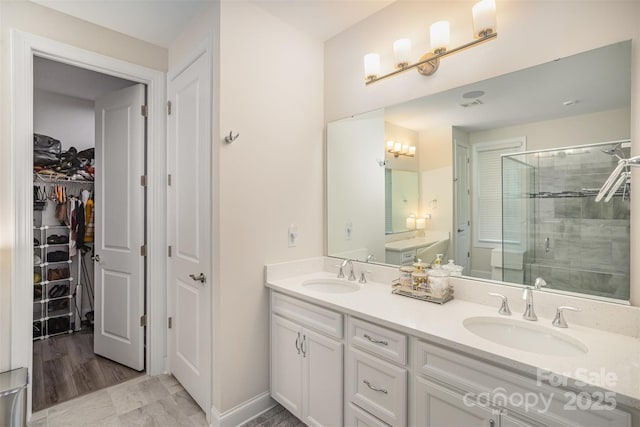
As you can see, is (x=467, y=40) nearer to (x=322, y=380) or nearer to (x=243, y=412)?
(x=322, y=380)

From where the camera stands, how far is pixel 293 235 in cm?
221

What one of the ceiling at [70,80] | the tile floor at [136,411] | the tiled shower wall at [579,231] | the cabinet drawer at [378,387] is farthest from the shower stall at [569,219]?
the ceiling at [70,80]

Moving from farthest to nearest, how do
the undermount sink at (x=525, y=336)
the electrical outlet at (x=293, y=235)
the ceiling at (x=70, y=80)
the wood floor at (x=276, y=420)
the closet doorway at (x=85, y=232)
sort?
the ceiling at (x=70, y=80)
the closet doorway at (x=85, y=232)
the electrical outlet at (x=293, y=235)
the wood floor at (x=276, y=420)
the undermount sink at (x=525, y=336)

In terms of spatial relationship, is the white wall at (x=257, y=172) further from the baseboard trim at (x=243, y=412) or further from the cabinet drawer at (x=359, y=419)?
the cabinet drawer at (x=359, y=419)

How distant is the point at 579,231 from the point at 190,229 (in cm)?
222

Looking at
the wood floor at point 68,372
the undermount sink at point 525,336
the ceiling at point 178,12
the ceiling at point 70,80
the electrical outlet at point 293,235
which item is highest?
the ceiling at point 178,12

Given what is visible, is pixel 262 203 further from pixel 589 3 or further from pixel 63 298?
pixel 63 298

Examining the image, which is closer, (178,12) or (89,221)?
(178,12)

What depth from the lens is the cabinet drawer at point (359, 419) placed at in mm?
1429

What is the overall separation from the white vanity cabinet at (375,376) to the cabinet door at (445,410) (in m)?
0.07

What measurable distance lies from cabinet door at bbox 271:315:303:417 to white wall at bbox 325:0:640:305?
156 centimetres

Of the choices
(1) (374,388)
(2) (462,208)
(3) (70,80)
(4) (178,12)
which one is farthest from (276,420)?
(3) (70,80)

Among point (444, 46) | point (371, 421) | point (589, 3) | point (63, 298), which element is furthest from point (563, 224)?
point (63, 298)

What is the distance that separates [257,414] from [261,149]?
1.73 metres
